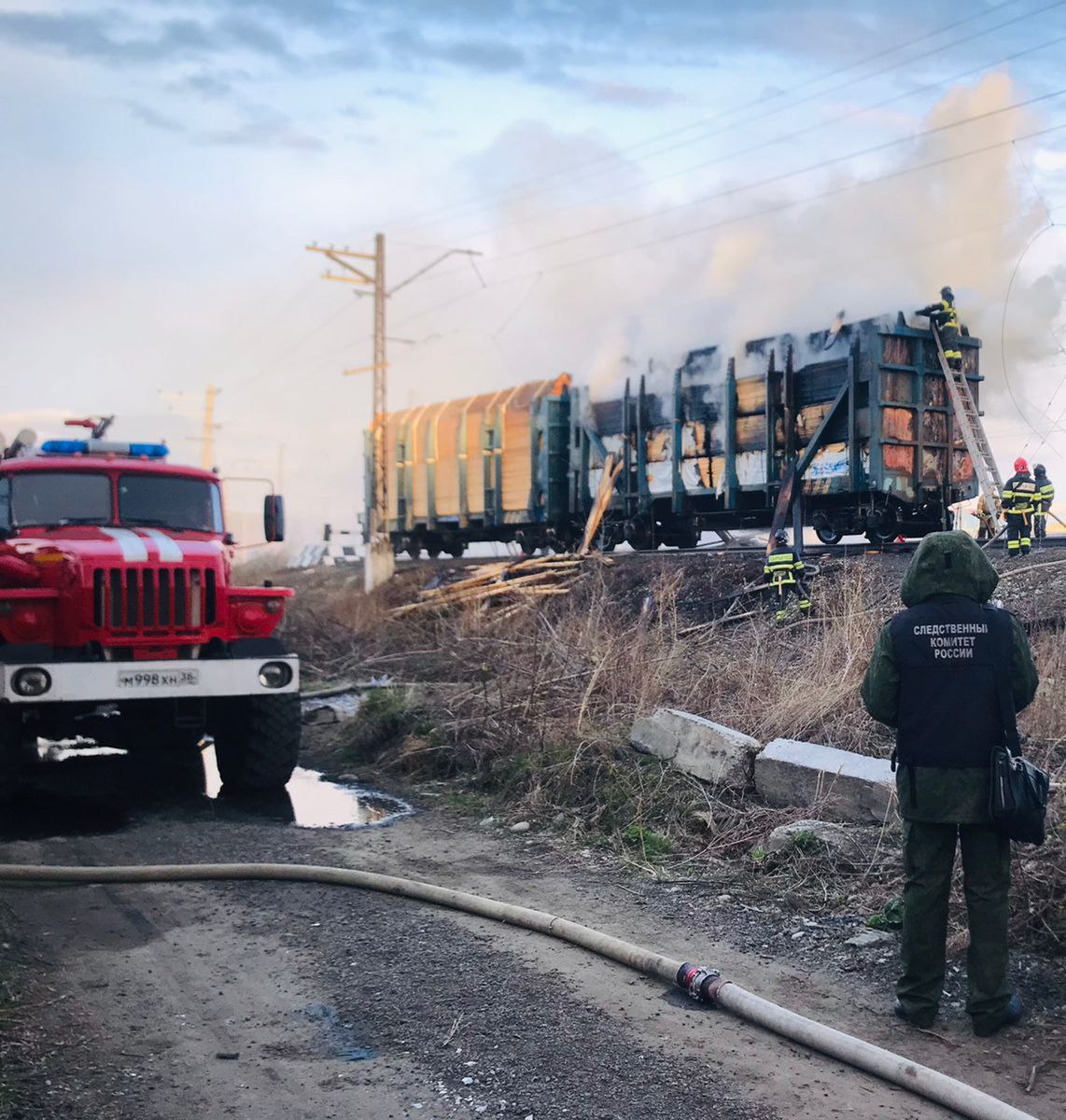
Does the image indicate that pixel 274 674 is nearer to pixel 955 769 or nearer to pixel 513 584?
pixel 955 769

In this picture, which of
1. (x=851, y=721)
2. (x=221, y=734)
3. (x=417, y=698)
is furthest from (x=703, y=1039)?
(x=417, y=698)

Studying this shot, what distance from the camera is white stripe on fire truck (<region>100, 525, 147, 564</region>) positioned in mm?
7941

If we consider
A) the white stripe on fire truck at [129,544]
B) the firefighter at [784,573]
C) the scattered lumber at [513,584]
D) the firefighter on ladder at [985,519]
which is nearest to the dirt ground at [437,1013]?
the white stripe on fire truck at [129,544]

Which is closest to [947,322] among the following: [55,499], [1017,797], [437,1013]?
[55,499]

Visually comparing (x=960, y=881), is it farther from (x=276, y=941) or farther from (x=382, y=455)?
(x=382, y=455)

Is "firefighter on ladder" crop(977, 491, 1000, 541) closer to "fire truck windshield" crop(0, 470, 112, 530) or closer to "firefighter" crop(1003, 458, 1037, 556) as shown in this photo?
"firefighter" crop(1003, 458, 1037, 556)

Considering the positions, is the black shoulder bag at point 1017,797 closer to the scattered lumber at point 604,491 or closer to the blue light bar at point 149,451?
the blue light bar at point 149,451

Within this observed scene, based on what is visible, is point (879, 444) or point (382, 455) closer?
point (879, 444)

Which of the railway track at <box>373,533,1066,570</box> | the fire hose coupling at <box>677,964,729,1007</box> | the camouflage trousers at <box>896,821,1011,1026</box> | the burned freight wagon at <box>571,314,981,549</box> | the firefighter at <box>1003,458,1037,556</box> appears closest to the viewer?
the camouflage trousers at <box>896,821,1011,1026</box>

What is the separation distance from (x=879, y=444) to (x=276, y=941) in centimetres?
1170

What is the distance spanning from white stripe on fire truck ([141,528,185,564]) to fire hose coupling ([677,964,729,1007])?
5015mm

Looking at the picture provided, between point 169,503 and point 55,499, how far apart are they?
0.83 m

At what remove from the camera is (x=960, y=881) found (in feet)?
17.7

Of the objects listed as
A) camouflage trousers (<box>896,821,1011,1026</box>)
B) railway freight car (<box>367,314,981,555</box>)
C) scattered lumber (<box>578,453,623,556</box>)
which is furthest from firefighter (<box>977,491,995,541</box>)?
camouflage trousers (<box>896,821,1011,1026</box>)
